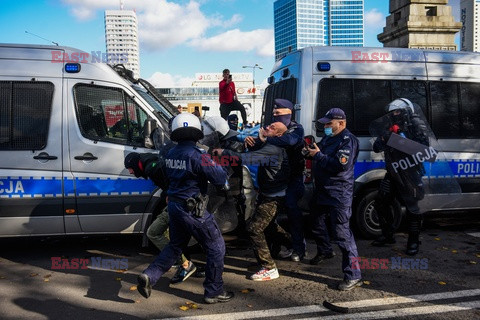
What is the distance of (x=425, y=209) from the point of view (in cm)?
601

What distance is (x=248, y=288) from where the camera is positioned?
4438 mm

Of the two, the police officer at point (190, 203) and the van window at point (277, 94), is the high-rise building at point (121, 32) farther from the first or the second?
the police officer at point (190, 203)

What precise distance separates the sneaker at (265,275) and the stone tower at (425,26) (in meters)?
12.3

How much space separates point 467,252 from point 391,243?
0.95m

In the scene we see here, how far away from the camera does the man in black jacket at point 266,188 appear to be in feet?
15.2

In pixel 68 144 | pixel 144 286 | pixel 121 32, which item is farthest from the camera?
pixel 121 32

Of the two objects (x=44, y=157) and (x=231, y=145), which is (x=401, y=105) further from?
(x=44, y=157)

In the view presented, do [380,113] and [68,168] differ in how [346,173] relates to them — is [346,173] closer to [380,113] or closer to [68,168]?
[380,113]

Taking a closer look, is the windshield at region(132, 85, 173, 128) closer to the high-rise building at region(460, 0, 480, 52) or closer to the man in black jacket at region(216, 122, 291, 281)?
the man in black jacket at region(216, 122, 291, 281)

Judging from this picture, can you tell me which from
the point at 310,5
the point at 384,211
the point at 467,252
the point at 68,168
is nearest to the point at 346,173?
the point at 384,211

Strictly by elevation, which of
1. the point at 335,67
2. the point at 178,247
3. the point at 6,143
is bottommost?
the point at 178,247

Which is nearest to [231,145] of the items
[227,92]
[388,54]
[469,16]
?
[388,54]

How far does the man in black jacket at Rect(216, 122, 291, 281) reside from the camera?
463cm

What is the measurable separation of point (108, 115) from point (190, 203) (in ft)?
6.70
